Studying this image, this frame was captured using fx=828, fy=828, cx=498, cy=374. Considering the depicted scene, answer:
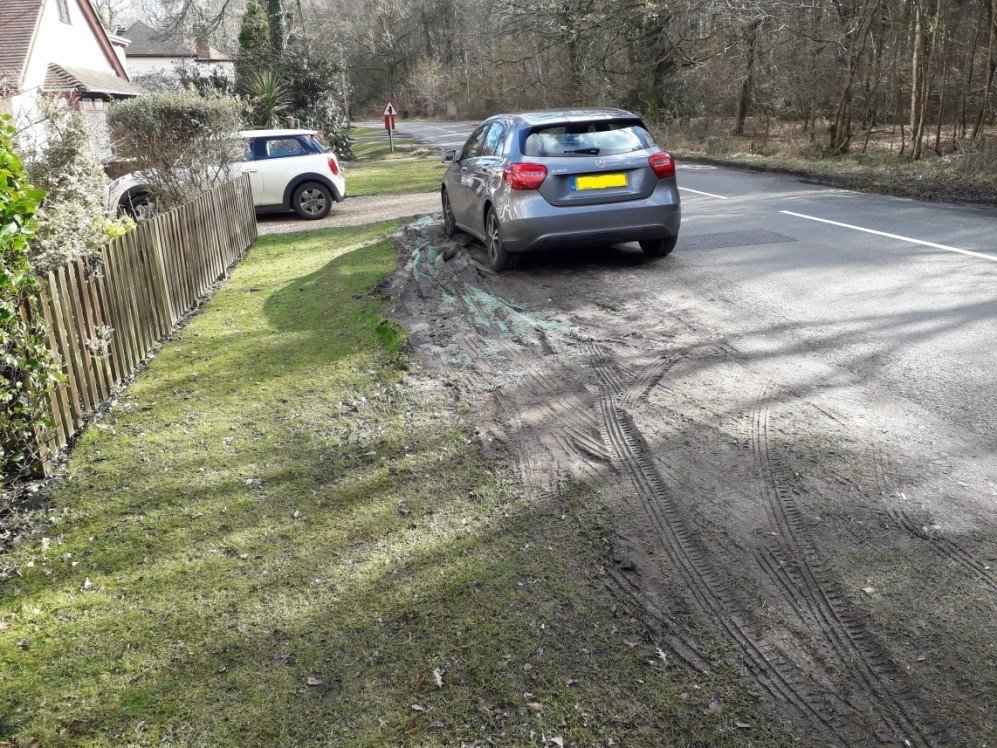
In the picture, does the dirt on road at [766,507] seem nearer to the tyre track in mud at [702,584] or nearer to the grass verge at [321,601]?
the tyre track in mud at [702,584]

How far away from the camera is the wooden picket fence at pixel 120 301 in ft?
18.3

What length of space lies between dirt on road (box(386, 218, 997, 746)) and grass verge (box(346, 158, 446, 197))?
49.6ft

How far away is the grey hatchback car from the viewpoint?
894 centimetres

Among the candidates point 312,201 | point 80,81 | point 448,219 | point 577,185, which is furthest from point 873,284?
point 80,81

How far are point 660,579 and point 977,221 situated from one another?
10.8m

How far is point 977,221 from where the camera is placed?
469 inches

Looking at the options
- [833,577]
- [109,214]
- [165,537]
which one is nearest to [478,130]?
[109,214]

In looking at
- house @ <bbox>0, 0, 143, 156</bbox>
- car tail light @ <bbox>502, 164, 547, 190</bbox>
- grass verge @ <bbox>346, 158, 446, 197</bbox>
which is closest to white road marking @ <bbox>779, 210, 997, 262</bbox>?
car tail light @ <bbox>502, 164, 547, 190</bbox>

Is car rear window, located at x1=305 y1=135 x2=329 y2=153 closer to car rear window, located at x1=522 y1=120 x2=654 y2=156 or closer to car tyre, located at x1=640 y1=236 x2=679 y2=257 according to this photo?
car rear window, located at x1=522 y1=120 x2=654 y2=156

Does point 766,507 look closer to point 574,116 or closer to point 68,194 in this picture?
point 574,116

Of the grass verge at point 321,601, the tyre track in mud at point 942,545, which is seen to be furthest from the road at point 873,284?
the grass verge at point 321,601

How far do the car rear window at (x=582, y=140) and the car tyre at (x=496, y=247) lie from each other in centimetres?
91

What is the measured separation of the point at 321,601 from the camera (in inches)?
145

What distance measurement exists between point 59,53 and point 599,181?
31949 millimetres
